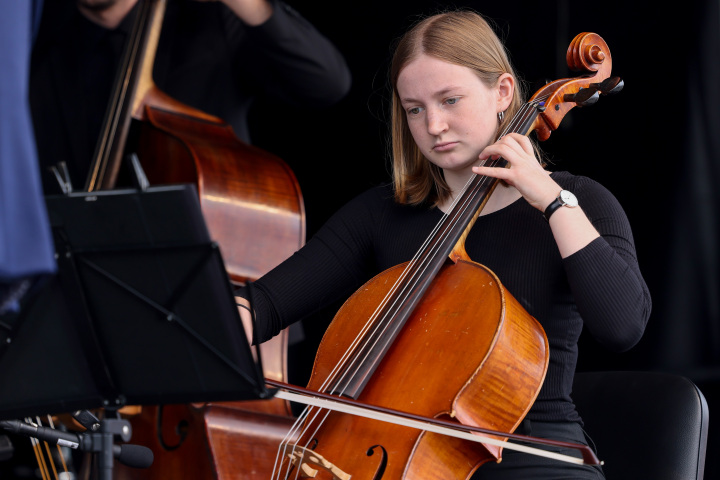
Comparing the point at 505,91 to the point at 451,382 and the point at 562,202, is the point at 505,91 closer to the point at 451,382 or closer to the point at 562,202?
the point at 562,202

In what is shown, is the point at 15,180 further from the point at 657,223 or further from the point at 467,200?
the point at 657,223

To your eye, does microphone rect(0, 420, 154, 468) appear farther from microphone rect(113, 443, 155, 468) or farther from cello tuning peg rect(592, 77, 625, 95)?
cello tuning peg rect(592, 77, 625, 95)

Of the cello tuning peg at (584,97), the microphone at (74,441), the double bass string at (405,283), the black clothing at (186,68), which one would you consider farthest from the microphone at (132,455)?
the black clothing at (186,68)

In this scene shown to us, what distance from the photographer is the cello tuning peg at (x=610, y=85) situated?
150cm

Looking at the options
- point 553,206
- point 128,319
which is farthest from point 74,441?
point 553,206

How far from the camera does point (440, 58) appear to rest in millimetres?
1556

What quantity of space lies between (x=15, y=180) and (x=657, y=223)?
203cm

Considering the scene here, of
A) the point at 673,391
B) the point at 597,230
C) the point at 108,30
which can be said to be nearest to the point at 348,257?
the point at 597,230

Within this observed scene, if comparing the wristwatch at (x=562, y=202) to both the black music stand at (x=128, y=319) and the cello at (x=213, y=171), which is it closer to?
the black music stand at (x=128, y=319)

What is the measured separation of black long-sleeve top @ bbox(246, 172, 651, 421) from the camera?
134 cm

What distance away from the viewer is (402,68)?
1.62 metres

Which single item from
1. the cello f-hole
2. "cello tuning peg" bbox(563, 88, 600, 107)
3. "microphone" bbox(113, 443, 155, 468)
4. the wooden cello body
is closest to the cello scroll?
"cello tuning peg" bbox(563, 88, 600, 107)

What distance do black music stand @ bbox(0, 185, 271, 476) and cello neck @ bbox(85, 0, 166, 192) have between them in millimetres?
983

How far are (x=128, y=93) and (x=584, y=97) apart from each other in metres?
1.13
